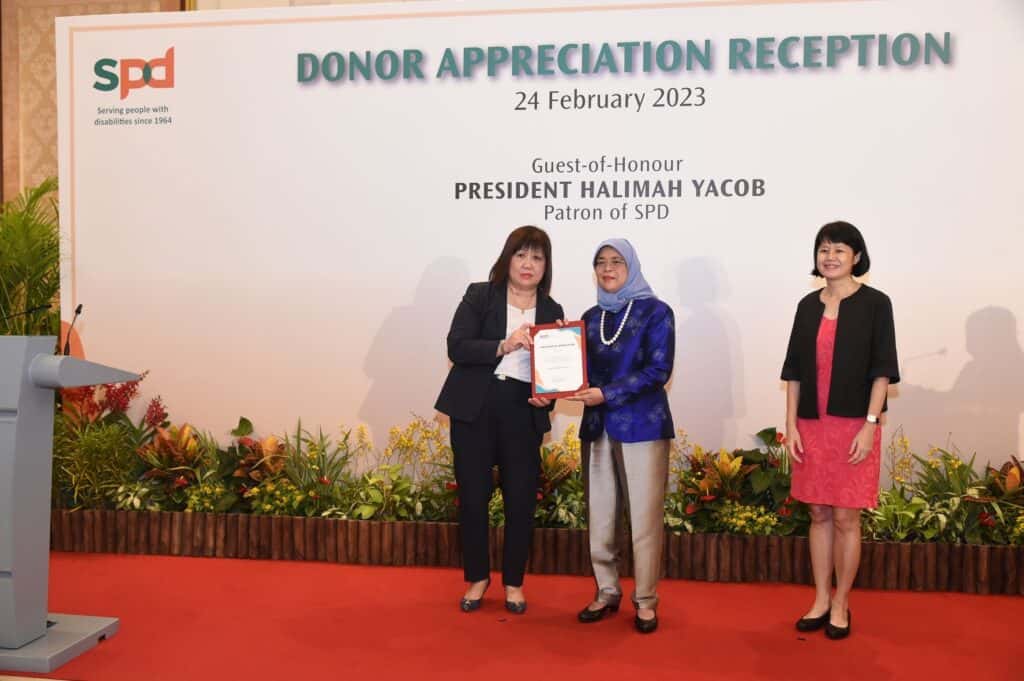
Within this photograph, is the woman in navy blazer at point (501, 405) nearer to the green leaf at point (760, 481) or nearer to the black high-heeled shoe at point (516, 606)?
the black high-heeled shoe at point (516, 606)

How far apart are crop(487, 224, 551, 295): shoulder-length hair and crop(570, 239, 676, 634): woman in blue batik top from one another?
25 centimetres

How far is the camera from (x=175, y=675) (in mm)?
3033

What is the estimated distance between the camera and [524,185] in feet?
16.2

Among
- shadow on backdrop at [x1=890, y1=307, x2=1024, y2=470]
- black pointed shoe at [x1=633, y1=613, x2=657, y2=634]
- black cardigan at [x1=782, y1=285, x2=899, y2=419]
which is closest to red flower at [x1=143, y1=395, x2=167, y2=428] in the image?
black pointed shoe at [x1=633, y1=613, x2=657, y2=634]

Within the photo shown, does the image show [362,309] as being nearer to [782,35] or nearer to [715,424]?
[715,424]

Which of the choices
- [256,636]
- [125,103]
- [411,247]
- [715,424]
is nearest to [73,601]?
[256,636]

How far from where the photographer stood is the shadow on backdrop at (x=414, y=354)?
5.04 metres

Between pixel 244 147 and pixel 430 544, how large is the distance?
251 cm

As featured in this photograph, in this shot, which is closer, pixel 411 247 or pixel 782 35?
pixel 782 35

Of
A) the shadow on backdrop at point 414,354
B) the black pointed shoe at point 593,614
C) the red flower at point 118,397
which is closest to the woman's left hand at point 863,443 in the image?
the black pointed shoe at point 593,614

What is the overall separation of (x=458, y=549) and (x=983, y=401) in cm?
283

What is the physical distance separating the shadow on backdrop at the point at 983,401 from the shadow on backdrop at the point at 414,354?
259cm

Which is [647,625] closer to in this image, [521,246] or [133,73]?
[521,246]

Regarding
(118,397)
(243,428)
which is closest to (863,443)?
(243,428)
